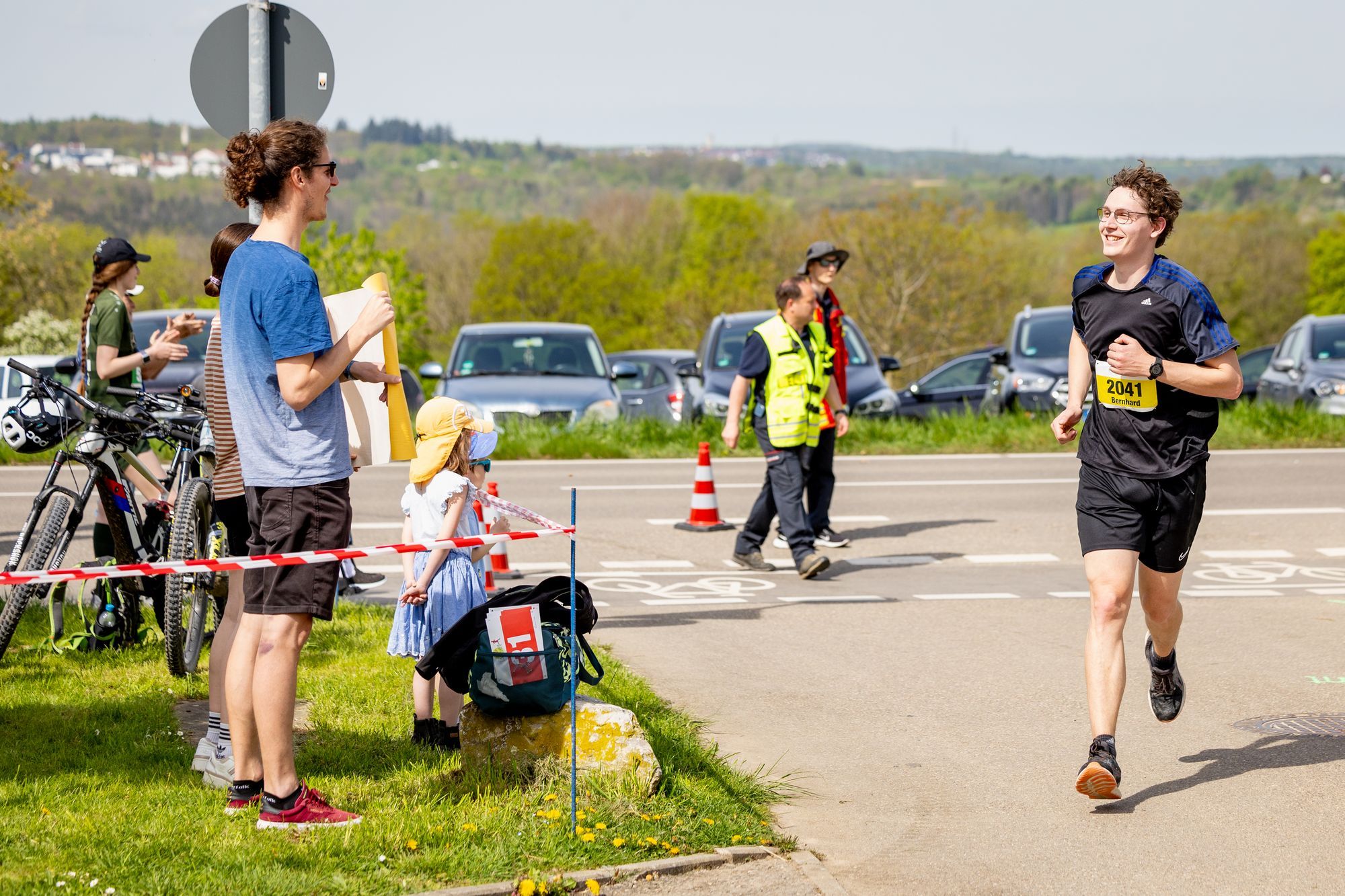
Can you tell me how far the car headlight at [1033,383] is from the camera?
19.6 meters

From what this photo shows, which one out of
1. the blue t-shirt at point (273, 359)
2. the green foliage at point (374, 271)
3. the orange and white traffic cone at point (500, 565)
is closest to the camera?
the blue t-shirt at point (273, 359)

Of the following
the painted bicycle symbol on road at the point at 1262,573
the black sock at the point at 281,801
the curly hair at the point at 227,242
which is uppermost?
the curly hair at the point at 227,242

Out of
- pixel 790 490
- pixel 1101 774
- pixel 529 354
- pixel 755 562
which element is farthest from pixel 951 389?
pixel 1101 774

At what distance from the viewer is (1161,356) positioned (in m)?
5.36

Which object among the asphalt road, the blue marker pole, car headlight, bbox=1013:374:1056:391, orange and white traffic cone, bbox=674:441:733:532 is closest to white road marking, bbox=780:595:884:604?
the asphalt road

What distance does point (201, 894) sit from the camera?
12.9 ft

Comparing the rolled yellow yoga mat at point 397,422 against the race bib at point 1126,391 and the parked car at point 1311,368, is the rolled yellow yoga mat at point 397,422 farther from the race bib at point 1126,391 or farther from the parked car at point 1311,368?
the parked car at point 1311,368

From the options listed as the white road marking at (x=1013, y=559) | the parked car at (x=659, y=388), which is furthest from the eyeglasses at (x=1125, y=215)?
the parked car at (x=659, y=388)

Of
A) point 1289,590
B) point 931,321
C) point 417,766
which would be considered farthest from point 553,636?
point 931,321

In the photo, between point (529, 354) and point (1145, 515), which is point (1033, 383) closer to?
point (529, 354)

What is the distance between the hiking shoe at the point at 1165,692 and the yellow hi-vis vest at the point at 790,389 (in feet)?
14.3

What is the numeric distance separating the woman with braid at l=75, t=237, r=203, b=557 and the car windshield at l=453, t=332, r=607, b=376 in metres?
9.49

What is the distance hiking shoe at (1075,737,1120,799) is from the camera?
198 inches

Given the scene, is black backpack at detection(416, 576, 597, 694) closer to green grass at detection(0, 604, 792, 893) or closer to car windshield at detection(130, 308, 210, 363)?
green grass at detection(0, 604, 792, 893)
